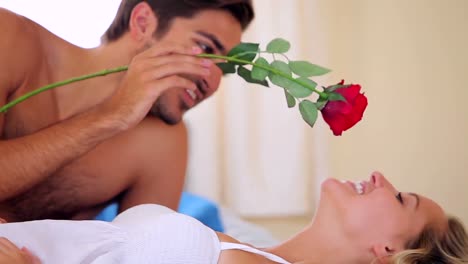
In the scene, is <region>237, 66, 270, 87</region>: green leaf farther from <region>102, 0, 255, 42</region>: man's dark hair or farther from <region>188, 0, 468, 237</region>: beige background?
<region>188, 0, 468, 237</region>: beige background

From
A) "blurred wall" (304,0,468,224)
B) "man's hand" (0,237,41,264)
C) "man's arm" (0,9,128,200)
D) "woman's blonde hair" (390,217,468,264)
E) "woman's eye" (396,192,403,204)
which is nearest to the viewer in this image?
"man's hand" (0,237,41,264)

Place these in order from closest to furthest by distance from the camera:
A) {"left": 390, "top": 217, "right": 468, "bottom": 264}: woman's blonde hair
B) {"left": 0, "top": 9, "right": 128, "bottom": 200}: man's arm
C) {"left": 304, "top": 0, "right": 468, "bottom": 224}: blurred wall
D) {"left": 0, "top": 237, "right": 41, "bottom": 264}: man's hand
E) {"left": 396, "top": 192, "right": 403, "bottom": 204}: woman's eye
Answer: {"left": 0, "top": 237, "right": 41, "bottom": 264}: man's hand
{"left": 0, "top": 9, "right": 128, "bottom": 200}: man's arm
{"left": 390, "top": 217, "right": 468, "bottom": 264}: woman's blonde hair
{"left": 396, "top": 192, "right": 403, "bottom": 204}: woman's eye
{"left": 304, "top": 0, "right": 468, "bottom": 224}: blurred wall

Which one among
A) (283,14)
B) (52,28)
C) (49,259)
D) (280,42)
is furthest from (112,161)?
(283,14)

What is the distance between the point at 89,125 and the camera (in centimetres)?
114

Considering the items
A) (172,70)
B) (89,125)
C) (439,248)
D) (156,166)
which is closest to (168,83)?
(172,70)

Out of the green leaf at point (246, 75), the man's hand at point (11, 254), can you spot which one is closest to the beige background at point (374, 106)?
the green leaf at point (246, 75)

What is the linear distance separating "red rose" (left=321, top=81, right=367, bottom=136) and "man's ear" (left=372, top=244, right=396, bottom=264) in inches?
15.6

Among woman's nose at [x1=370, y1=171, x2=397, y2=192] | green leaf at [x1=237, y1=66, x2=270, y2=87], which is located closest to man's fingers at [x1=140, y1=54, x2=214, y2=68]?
green leaf at [x1=237, y1=66, x2=270, y2=87]

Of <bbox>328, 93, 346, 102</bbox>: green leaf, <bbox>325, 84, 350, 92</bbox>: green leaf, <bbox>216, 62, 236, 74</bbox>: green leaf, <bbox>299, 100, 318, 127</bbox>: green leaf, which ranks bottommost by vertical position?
<bbox>299, 100, 318, 127</bbox>: green leaf

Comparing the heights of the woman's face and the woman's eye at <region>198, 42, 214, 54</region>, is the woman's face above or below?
below

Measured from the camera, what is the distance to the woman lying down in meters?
1.00

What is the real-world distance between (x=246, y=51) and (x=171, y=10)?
1.53ft

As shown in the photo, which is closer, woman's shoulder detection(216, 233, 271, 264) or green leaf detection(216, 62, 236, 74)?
woman's shoulder detection(216, 233, 271, 264)

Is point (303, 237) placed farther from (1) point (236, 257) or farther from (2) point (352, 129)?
(2) point (352, 129)
